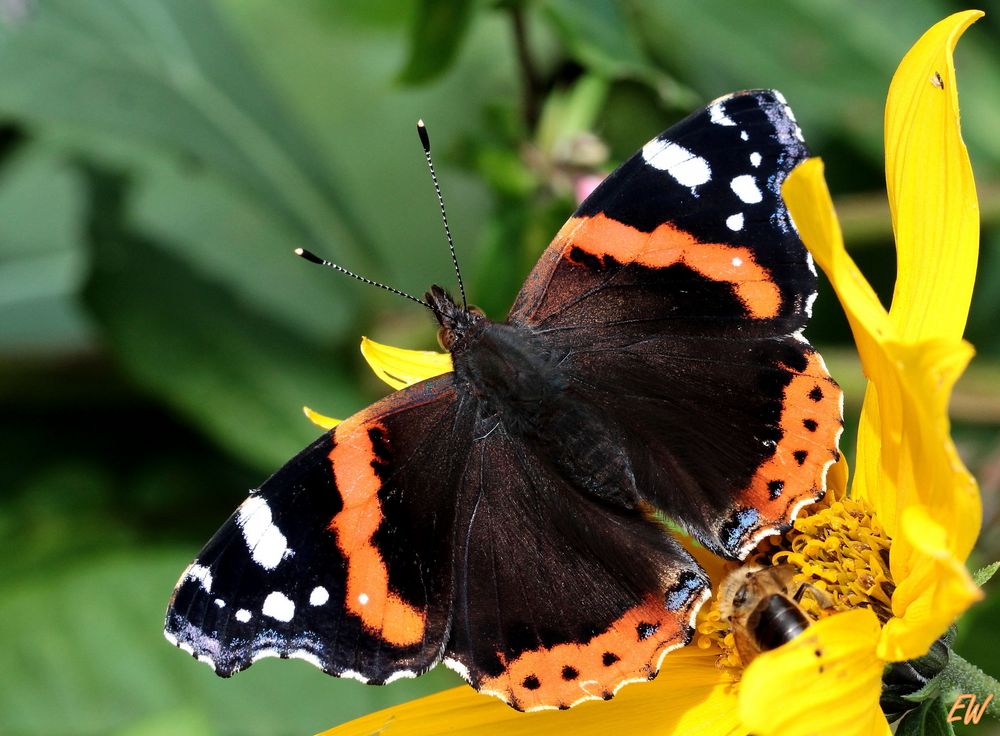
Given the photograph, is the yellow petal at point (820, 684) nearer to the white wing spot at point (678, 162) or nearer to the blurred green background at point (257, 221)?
the white wing spot at point (678, 162)

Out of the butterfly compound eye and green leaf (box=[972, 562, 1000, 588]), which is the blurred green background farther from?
green leaf (box=[972, 562, 1000, 588])

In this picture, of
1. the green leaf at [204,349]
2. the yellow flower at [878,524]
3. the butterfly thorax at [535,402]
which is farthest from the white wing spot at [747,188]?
the green leaf at [204,349]

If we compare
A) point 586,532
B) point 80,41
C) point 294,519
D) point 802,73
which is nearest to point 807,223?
point 586,532

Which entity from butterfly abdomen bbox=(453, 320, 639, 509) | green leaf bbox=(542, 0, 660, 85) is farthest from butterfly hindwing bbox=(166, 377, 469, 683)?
green leaf bbox=(542, 0, 660, 85)

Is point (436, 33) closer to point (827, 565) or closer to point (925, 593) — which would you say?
point (827, 565)

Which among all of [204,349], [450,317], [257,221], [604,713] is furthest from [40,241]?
[604,713]
